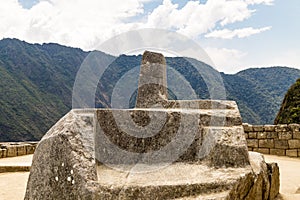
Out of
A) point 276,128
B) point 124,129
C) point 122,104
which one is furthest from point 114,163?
point 276,128

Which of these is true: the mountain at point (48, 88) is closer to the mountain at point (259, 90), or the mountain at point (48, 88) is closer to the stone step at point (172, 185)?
the mountain at point (259, 90)

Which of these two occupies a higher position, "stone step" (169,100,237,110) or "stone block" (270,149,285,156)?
"stone step" (169,100,237,110)

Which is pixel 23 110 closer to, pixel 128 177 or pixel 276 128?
pixel 276 128

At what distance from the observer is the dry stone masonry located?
290 centimetres

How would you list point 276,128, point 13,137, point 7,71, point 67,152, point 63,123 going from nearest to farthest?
1. point 67,152
2. point 63,123
3. point 276,128
4. point 13,137
5. point 7,71

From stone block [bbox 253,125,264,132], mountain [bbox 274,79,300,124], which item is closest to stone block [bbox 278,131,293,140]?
stone block [bbox 253,125,264,132]

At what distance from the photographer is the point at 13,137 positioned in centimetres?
2575

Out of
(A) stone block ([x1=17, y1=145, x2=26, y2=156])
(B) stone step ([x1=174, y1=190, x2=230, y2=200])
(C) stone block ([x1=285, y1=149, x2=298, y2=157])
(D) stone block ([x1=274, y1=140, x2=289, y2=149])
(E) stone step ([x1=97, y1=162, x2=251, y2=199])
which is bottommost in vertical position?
(A) stone block ([x1=17, y1=145, x2=26, y2=156])

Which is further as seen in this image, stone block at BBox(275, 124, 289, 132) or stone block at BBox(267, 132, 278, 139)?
stone block at BBox(267, 132, 278, 139)

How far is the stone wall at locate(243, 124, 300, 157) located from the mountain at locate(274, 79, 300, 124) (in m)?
3.22

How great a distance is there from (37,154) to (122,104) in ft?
5.74

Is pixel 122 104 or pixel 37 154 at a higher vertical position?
pixel 122 104

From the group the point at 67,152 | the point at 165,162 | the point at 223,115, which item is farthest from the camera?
the point at 223,115

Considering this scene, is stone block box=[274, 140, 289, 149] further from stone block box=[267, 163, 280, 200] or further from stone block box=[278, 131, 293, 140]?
stone block box=[267, 163, 280, 200]
